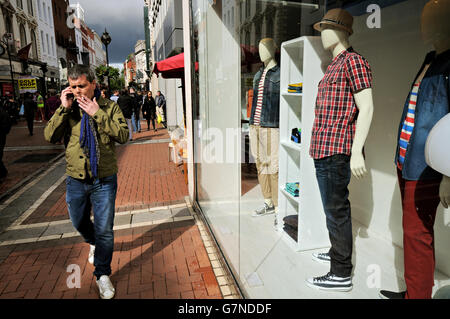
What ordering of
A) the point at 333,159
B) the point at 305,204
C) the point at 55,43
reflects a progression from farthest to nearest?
the point at 55,43, the point at 305,204, the point at 333,159

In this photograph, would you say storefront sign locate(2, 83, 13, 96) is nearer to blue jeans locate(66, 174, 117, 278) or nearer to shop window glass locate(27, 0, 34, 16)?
shop window glass locate(27, 0, 34, 16)

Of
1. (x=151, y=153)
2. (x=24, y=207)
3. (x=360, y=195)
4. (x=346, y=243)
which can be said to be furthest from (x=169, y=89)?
(x=346, y=243)

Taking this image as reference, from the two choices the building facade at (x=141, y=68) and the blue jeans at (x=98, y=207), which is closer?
the blue jeans at (x=98, y=207)

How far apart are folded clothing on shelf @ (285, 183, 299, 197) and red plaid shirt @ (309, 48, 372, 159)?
36.2 inches

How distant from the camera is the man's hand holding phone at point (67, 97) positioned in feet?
7.53

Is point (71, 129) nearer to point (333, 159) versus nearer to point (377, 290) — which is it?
point (333, 159)

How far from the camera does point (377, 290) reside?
2.44 m

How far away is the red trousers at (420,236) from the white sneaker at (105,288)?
2167 millimetres

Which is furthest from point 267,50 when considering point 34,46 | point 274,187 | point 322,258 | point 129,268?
point 34,46

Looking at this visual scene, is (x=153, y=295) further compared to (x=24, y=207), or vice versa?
(x=24, y=207)

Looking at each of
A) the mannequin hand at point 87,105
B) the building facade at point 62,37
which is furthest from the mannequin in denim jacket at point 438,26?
the building facade at point 62,37

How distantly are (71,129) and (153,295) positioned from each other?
58.4 inches

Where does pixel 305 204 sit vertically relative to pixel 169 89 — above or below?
below

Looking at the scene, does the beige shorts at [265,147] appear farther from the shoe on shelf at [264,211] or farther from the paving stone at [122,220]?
the paving stone at [122,220]
